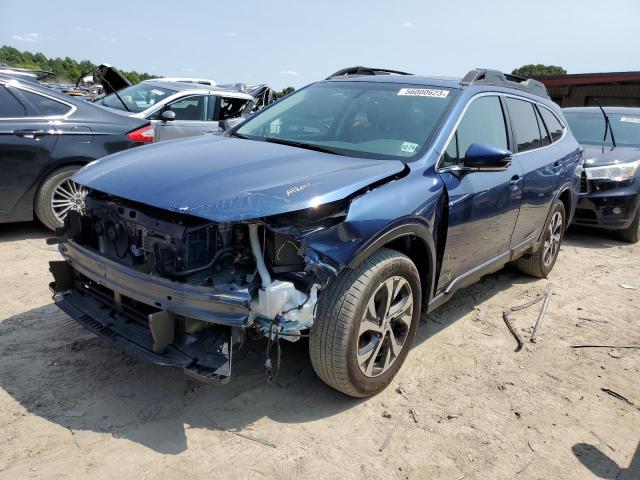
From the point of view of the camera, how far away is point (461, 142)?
11.5 ft

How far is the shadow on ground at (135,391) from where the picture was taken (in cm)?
267

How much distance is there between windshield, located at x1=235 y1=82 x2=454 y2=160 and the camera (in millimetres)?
3365

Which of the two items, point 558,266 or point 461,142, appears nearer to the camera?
point 461,142

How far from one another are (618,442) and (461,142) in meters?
2.02

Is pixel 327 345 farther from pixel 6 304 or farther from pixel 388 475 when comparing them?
pixel 6 304

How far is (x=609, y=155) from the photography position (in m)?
7.27

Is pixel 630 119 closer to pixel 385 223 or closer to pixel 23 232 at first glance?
pixel 385 223

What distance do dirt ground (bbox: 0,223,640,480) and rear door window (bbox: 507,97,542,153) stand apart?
5.26 feet

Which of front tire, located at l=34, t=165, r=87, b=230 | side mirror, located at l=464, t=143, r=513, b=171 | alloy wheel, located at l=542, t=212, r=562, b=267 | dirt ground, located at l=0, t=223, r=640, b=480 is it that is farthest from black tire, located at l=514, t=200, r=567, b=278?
front tire, located at l=34, t=165, r=87, b=230

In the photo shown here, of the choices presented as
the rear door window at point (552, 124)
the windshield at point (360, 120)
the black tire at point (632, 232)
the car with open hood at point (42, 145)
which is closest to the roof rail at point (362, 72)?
the windshield at point (360, 120)

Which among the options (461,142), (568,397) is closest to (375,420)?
(568,397)

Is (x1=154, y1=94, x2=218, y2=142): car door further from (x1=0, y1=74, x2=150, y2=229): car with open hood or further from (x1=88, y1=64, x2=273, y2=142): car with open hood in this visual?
(x1=0, y1=74, x2=150, y2=229): car with open hood

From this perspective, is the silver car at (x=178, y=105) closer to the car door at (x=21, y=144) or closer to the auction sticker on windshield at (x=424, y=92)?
the car door at (x=21, y=144)

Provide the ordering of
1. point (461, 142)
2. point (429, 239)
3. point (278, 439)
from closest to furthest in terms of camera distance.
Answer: point (278, 439), point (429, 239), point (461, 142)
